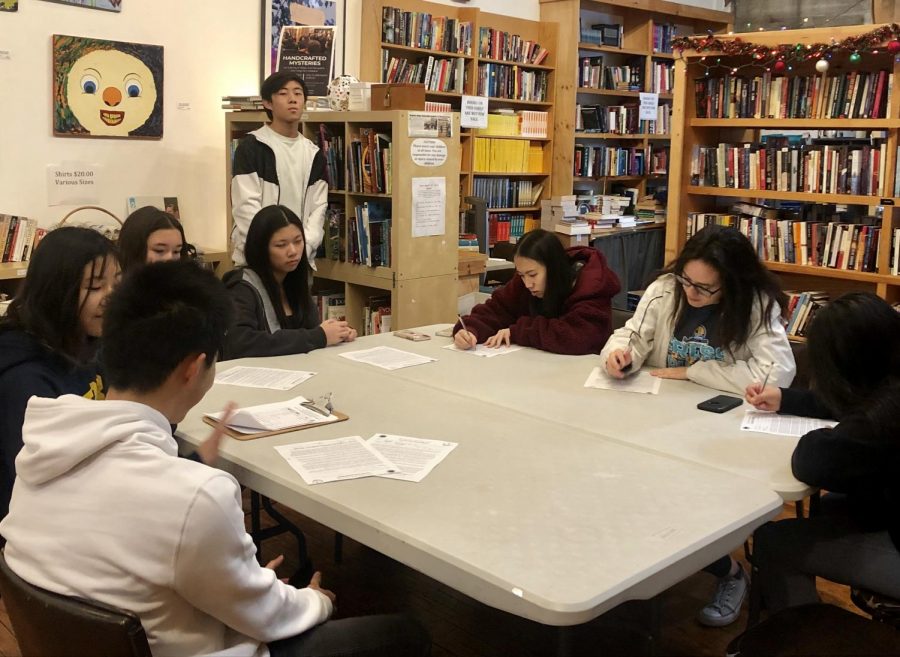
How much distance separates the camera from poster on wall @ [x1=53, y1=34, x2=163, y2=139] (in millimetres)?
4457

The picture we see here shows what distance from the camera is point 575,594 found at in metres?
1.31

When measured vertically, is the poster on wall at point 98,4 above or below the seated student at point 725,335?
above

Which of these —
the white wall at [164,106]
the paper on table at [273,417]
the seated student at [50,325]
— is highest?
the white wall at [164,106]

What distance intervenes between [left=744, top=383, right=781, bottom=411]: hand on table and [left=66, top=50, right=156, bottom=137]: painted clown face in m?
3.68

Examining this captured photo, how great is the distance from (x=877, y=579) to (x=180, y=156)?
4.21m

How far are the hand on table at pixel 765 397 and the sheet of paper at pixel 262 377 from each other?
123cm

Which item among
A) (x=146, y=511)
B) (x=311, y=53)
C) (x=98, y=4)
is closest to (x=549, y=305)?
(x=146, y=511)

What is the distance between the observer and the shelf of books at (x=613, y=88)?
7.06m

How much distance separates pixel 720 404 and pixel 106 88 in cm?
365

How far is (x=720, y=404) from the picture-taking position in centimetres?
235

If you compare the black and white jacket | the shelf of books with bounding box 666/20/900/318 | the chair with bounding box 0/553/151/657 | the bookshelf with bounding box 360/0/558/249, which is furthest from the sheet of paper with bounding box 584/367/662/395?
the bookshelf with bounding box 360/0/558/249

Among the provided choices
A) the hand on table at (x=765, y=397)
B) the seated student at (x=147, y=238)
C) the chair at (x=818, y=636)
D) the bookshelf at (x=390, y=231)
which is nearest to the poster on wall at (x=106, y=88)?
the bookshelf at (x=390, y=231)

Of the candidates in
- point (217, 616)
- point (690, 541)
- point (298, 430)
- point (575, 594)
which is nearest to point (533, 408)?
point (298, 430)

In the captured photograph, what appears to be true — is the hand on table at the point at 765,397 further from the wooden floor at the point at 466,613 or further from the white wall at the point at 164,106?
the white wall at the point at 164,106
